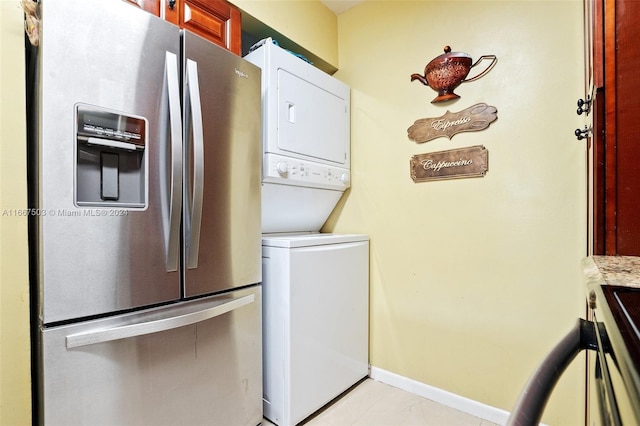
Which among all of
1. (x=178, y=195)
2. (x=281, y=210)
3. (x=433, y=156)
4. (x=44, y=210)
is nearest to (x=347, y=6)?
(x=433, y=156)

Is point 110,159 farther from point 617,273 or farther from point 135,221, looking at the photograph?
point 617,273

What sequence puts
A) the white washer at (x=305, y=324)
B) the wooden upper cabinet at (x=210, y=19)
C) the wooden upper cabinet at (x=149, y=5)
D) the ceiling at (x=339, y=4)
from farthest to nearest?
the ceiling at (x=339, y=4) → the white washer at (x=305, y=324) → the wooden upper cabinet at (x=210, y=19) → the wooden upper cabinet at (x=149, y=5)

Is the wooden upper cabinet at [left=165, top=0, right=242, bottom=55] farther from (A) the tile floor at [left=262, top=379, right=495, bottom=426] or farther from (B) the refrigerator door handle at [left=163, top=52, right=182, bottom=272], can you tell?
(A) the tile floor at [left=262, top=379, right=495, bottom=426]

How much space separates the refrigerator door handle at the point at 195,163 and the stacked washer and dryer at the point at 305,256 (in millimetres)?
500

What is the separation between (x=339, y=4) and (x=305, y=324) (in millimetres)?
2259

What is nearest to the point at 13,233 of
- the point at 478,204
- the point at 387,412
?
the point at 387,412

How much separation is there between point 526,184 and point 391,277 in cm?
97

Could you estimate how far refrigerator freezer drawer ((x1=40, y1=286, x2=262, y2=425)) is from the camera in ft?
3.09

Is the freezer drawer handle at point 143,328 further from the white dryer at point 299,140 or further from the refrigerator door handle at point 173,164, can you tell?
the white dryer at point 299,140

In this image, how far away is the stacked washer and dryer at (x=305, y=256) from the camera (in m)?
1.61

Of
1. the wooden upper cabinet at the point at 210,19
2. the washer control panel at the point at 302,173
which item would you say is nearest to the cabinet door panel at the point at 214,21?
the wooden upper cabinet at the point at 210,19

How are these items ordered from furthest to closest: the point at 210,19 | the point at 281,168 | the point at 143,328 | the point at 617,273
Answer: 1. the point at 281,168
2. the point at 210,19
3. the point at 143,328
4. the point at 617,273

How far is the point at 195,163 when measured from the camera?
1196 millimetres

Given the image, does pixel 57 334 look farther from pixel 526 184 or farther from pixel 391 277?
pixel 526 184
